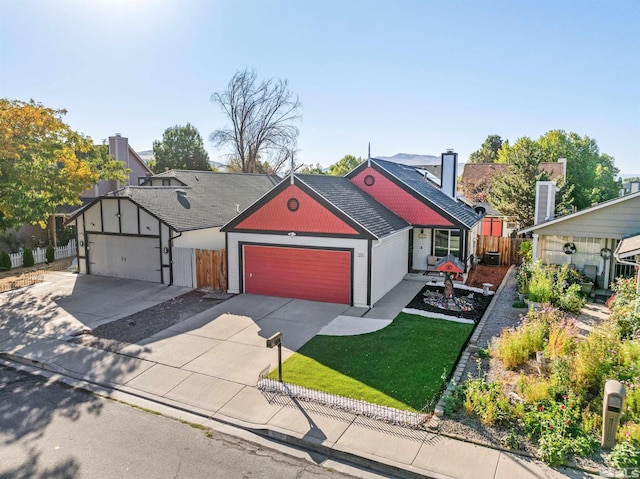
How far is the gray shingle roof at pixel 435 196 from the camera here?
20.5 m

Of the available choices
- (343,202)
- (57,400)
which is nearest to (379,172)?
(343,202)

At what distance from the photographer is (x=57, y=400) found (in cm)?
912

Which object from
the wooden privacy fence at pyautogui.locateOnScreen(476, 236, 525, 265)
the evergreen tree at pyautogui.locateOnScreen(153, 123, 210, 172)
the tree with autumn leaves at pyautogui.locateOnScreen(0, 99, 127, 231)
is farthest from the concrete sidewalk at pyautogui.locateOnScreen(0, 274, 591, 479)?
the evergreen tree at pyautogui.locateOnScreen(153, 123, 210, 172)

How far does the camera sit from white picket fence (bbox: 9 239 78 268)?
23.4 metres

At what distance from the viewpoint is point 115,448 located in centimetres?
744

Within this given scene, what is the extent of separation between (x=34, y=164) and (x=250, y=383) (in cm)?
1470

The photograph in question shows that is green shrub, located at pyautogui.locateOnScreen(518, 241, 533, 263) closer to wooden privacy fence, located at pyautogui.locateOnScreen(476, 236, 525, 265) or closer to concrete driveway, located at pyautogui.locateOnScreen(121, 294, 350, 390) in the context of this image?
wooden privacy fence, located at pyautogui.locateOnScreen(476, 236, 525, 265)

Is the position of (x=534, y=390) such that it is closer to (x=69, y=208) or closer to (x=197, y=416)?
(x=197, y=416)

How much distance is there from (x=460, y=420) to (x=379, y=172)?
14.9m

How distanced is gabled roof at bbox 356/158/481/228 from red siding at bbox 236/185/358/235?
6.46 meters

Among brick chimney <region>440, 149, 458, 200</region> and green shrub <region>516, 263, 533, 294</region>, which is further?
brick chimney <region>440, 149, 458, 200</region>

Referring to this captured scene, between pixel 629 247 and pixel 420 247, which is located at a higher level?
pixel 629 247

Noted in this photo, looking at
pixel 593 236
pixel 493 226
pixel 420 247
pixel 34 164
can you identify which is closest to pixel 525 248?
pixel 420 247

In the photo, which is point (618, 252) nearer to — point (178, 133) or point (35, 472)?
point (35, 472)
